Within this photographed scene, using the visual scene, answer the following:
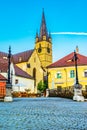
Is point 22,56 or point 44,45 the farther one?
point 44,45

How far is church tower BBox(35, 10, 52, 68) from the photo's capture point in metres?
119

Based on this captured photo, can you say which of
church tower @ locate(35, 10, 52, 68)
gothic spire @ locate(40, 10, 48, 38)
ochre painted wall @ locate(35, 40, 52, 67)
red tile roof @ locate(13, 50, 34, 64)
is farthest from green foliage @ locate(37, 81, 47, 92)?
gothic spire @ locate(40, 10, 48, 38)

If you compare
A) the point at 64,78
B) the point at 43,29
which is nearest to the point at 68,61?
the point at 64,78

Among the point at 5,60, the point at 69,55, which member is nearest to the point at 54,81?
the point at 69,55

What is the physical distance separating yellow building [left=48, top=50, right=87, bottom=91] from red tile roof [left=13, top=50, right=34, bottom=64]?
28385 millimetres

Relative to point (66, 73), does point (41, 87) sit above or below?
below

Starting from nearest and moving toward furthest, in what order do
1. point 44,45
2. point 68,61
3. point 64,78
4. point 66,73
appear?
point 66,73 < point 64,78 < point 68,61 < point 44,45

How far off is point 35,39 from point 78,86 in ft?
320

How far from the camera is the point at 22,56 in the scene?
8744 cm

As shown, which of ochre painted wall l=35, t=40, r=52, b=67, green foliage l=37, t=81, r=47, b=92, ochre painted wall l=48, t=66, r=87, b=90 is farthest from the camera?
ochre painted wall l=35, t=40, r=52, b=67

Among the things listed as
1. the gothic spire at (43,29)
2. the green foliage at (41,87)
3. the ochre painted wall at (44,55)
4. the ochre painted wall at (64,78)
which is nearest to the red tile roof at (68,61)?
the ochre painted wall at (64,78)

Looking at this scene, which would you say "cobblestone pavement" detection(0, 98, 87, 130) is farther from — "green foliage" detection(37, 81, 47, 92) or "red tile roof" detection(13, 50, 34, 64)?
"red tile roof" detection(13, 50, 34, 64)

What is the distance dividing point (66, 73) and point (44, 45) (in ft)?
215

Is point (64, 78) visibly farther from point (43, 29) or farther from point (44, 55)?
point (43, 29)
